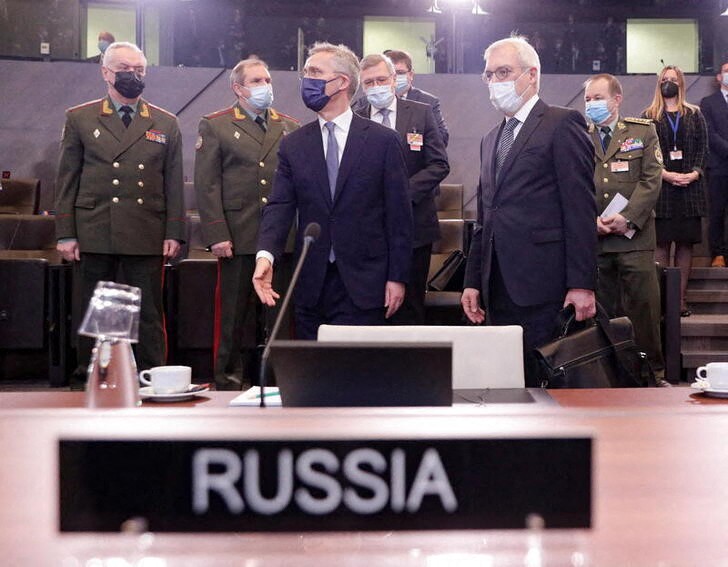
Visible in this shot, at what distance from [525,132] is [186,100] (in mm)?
5072

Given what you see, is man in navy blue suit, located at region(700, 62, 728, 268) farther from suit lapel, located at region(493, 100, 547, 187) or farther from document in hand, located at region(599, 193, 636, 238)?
suit lapel, located at region(493, 100, 547, 187)

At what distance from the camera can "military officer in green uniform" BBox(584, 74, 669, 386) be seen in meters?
4.15

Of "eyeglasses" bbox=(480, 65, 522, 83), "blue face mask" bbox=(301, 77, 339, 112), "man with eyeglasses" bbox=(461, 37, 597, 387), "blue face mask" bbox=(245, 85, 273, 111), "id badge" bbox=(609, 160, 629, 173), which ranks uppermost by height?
"blue face mask" bbox=(245, 85, 273, 111)

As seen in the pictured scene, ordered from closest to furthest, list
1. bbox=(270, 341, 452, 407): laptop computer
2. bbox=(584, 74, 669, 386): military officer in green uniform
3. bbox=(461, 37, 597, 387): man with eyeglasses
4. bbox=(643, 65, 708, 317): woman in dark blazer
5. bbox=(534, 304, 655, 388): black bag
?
1. bbox=(270, 341, 452, 407): laptop computer
2. bbox=(534, 304, 655, 388): black bag
3. bbox=(461, 37, 597, 387): man with eyeglasses
4. bbox=(584, 74, 669, 386): military officer in green uniform
5. bbox=(643, 65, 708, 317): woman in dark blazer

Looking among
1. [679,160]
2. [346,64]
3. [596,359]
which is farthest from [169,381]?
[679,160]

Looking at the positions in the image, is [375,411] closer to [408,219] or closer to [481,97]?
[408,219]

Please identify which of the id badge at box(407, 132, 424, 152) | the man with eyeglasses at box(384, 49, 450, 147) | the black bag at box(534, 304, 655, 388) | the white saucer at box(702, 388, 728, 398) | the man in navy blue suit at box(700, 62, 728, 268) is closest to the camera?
the white saucer at box(702, 388, 728, 398)

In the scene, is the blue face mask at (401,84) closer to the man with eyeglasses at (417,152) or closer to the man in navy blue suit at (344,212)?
the man with eyeglasses at (417,152)

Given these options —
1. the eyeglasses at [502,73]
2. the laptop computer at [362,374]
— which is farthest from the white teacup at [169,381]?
→ the eyeglasses at [502,73]

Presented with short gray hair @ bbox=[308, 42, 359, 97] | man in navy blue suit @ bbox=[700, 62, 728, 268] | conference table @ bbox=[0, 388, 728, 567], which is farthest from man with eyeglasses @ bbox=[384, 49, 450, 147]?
conference table @ bbox=[0, 388, 728, 567]

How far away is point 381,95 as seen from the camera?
378 centimetres

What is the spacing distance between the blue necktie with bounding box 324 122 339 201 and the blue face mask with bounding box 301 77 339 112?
0.08 meters

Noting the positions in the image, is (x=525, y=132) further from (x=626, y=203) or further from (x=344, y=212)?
(x=626, y=203)

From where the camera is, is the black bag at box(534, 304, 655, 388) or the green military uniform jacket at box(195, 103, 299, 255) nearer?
the black bag at box(534, 304, 655, 388)
